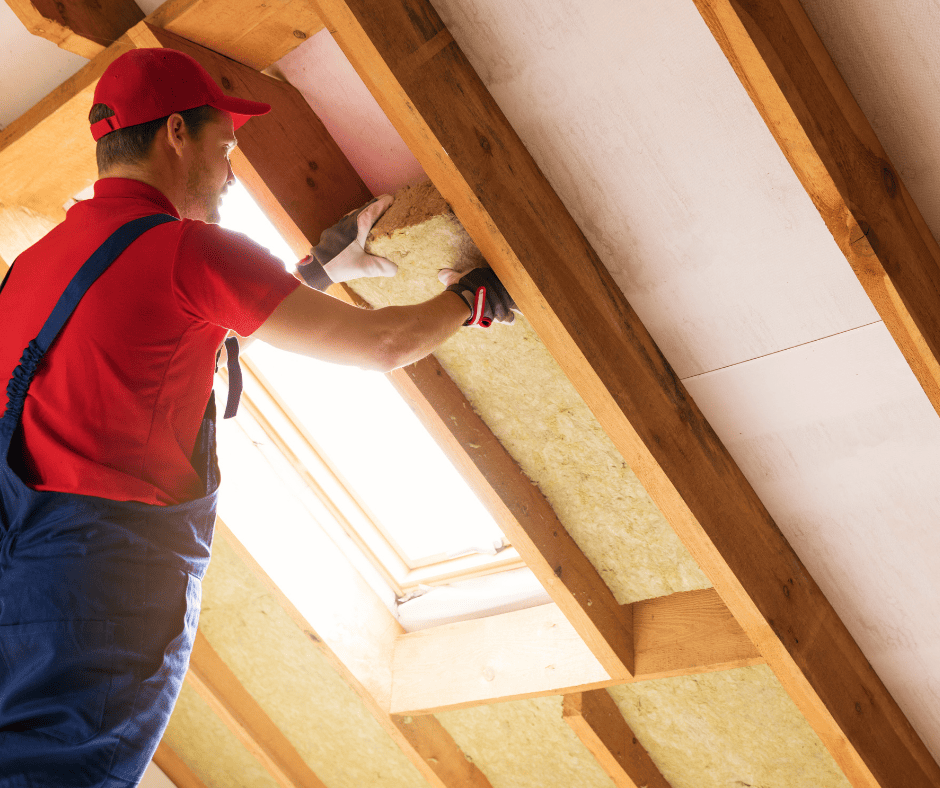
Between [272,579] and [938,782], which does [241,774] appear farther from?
[938,782]

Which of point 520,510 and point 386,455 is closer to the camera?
point 520,510

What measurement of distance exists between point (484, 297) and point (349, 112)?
59 centimetres

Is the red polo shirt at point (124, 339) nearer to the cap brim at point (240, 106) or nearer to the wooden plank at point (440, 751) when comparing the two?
the cap brim at point (240, 106)

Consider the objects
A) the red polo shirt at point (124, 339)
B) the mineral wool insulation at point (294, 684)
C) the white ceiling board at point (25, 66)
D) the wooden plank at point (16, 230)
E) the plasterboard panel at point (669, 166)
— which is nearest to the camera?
the red polo shirt at point (124, 339)

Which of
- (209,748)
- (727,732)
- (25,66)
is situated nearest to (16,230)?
(25,66)

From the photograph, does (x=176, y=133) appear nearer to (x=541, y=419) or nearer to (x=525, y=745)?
(x=541, y=419)

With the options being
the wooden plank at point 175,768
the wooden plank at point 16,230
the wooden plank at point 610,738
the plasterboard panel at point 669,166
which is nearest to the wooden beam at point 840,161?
the plasterboard panel at point 669,166

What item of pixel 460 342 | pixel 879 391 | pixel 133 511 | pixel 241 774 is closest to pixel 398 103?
pixel 460 342

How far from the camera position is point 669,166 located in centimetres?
149

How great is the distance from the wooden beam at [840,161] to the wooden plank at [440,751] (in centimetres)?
212

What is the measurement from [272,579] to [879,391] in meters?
1.86

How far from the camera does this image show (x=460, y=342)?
1.95m

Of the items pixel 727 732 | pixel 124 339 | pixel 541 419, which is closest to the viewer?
pixel 124 339

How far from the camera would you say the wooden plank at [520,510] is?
2000mm
